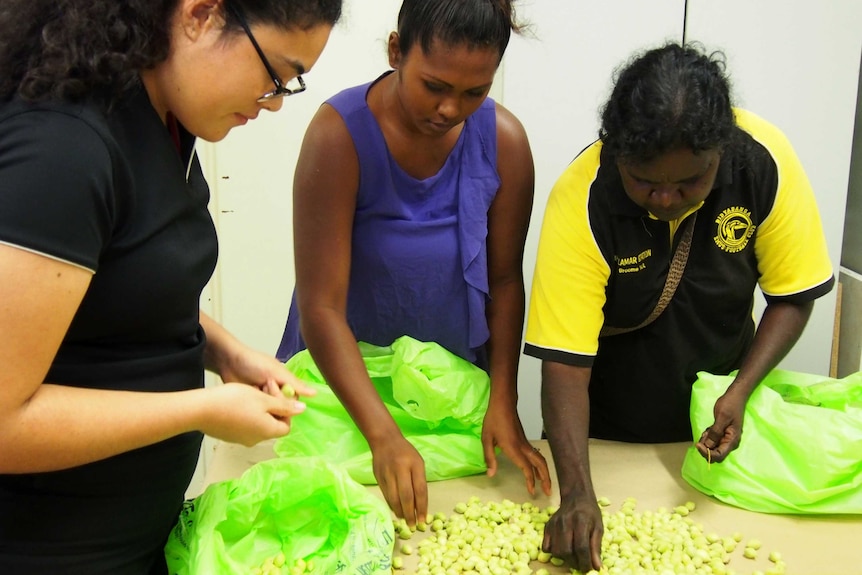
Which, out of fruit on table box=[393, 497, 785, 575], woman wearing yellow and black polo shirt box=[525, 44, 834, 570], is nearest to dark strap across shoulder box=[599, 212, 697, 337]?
woman wearing yellow and black polo shirt box=[525, 44, 834, 570]

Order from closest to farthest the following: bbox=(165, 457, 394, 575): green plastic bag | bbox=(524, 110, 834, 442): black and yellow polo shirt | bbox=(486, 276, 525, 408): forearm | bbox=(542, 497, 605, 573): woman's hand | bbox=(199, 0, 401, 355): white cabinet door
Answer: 1. bbox=(165, 457, 394, 575): green plastic bag
2. bbox=(542, 497, 605, 573): woman's hand
3. bbox=(524, 110, 834, 442): black and yellow polo shirt
4. bbox=(486, 276, 525, 408): forearm
5. bbox=(199, 0, 401, 355): white cabinet door

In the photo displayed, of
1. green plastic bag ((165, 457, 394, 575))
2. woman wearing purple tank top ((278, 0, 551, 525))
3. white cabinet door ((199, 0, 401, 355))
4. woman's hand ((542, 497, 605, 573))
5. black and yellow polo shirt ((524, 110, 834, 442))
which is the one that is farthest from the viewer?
white cabinet door ((199, 0, 401, 355))

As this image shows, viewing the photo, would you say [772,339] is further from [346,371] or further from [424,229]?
[346,371]

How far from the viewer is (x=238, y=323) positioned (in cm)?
271

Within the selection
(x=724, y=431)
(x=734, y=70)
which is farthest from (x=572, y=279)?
(x=734, y=70)

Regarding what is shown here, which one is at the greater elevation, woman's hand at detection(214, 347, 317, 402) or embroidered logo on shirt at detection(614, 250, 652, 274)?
embroidered logo on shirt at detection(614, 250, 652, 274)

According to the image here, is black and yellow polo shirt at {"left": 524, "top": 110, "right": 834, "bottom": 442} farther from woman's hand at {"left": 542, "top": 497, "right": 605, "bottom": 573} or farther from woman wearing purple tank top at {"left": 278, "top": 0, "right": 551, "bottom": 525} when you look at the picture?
woman's hand at {"left": 542, "top": 497, "right": 605, "bottom": 573}

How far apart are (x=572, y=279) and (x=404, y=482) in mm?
450

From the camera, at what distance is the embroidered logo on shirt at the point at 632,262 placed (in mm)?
1358

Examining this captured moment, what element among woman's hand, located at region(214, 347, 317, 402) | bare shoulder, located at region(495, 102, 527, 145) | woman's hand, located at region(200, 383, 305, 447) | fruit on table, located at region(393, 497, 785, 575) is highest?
bare shoulder, located at region(495, 102, 527, 145)

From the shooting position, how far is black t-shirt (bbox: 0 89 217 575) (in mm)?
671

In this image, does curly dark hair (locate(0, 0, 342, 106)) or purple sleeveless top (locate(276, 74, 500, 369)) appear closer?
curly dark hair (locate(0, 0, 342, 106))

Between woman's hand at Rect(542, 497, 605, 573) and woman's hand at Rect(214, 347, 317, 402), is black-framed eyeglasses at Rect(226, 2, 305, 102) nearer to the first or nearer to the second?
woman's hand at Rect(214, 347, 317, 402)

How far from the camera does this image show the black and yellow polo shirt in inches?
52.8
